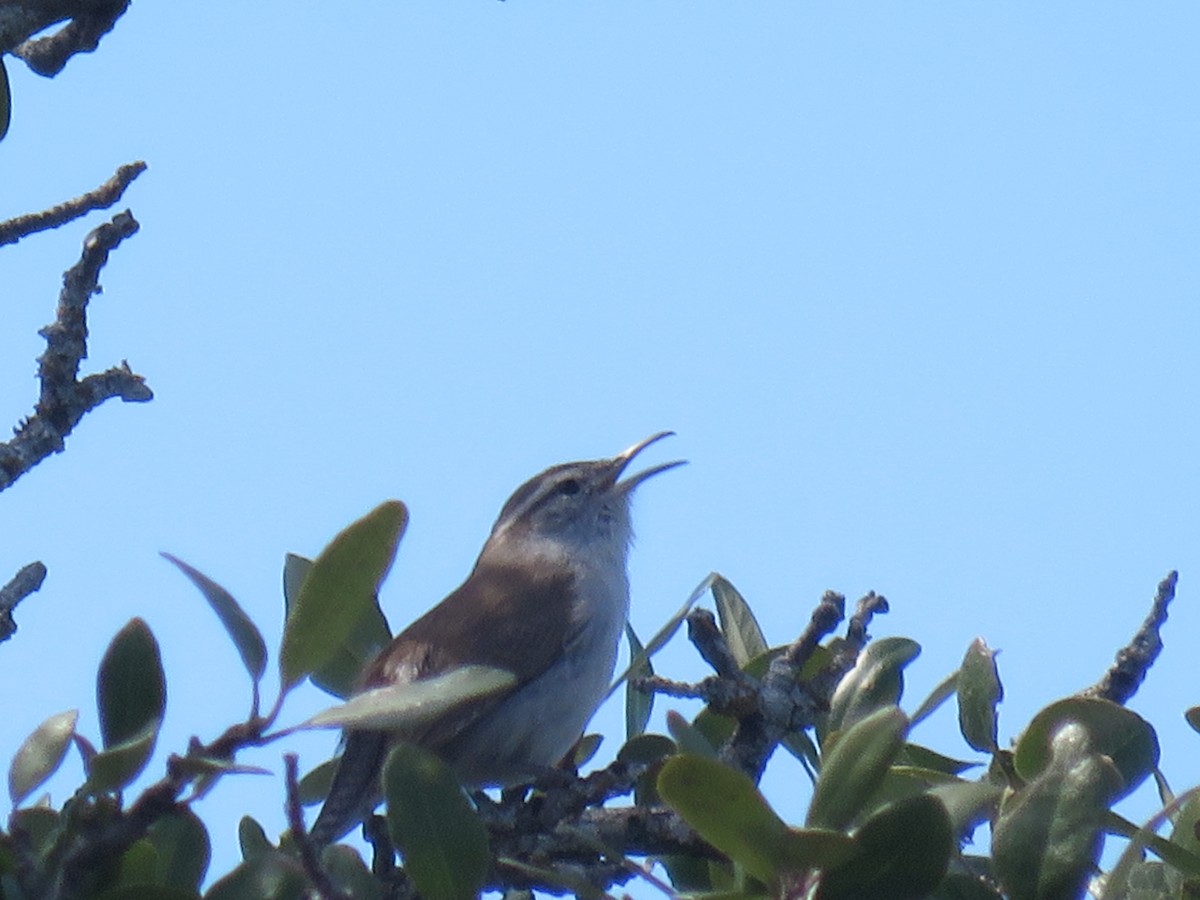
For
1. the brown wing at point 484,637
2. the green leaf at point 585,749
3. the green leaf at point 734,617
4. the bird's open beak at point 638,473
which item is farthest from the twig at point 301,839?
the bird's open beak at point 638,473

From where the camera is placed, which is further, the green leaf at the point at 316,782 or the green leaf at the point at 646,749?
the green leaf at the point at 316,782

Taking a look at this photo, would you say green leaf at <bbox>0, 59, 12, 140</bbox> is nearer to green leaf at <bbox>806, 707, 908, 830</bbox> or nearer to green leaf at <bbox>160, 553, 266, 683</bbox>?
green leaf at <bbox>160, 553, 266, 683</bbox>

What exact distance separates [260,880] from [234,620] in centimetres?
35

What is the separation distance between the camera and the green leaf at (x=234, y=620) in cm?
216

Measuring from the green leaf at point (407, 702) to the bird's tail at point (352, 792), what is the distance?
6.79ft

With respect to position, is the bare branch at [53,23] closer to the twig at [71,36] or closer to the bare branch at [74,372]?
the twig at [71,36]

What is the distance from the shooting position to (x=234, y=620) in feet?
7.14

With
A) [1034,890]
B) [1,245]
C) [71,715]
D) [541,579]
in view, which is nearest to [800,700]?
[1034,890]

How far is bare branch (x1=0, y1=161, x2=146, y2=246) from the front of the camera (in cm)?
317

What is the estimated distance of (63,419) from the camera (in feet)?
9.82

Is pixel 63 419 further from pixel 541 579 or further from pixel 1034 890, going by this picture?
pixel 541 579

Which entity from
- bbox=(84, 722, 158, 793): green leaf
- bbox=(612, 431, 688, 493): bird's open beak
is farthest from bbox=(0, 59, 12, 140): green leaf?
bbox=(612, 431, 688, 493): bird's open beak

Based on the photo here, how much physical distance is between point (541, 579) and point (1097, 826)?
4259 mm

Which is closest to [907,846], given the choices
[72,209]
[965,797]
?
[965,797]
